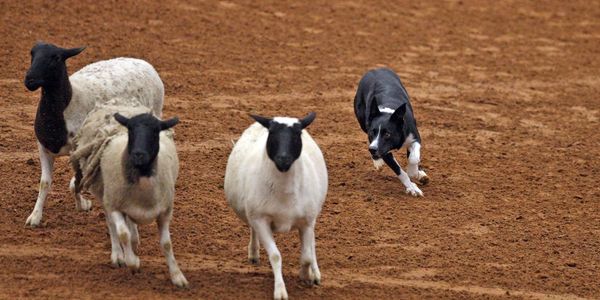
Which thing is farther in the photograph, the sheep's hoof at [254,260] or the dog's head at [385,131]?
the dog's head at [385,131]

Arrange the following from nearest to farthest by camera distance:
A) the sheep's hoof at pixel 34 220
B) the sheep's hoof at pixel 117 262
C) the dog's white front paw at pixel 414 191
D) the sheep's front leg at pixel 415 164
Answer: the sheep's hoof at pixel 117 262 → the sheep's hoof at pixel 34 220 → the dog's white front paw at pixel 414 191 → the sheep's front leg at pixel 415 164

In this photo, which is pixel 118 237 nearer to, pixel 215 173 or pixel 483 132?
pixel 215 173

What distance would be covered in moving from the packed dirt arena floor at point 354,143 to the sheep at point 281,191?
1.39 ft

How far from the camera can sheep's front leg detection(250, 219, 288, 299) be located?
30.7 ft

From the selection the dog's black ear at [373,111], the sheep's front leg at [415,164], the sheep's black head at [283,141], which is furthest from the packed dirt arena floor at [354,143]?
the sheep's black head at [283,141]

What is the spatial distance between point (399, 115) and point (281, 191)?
149 inches

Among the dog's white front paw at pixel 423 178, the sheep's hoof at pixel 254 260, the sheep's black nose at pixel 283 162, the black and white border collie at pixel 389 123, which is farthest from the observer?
the dog's white front paw at pixel 423 178

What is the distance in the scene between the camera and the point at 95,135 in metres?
10.3

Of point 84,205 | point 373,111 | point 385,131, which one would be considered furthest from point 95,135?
point 373,111

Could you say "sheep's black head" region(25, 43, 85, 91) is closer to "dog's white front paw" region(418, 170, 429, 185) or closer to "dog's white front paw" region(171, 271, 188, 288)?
"dog's white front paw" region(171, 271, 188, 288)

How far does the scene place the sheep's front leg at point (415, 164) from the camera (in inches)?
525

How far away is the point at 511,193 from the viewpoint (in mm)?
13531

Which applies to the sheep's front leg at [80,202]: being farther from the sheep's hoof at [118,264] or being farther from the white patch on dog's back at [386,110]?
the white patch on dog's back at [386,110]

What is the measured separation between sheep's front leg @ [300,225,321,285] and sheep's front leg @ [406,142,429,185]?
11.9 ft
